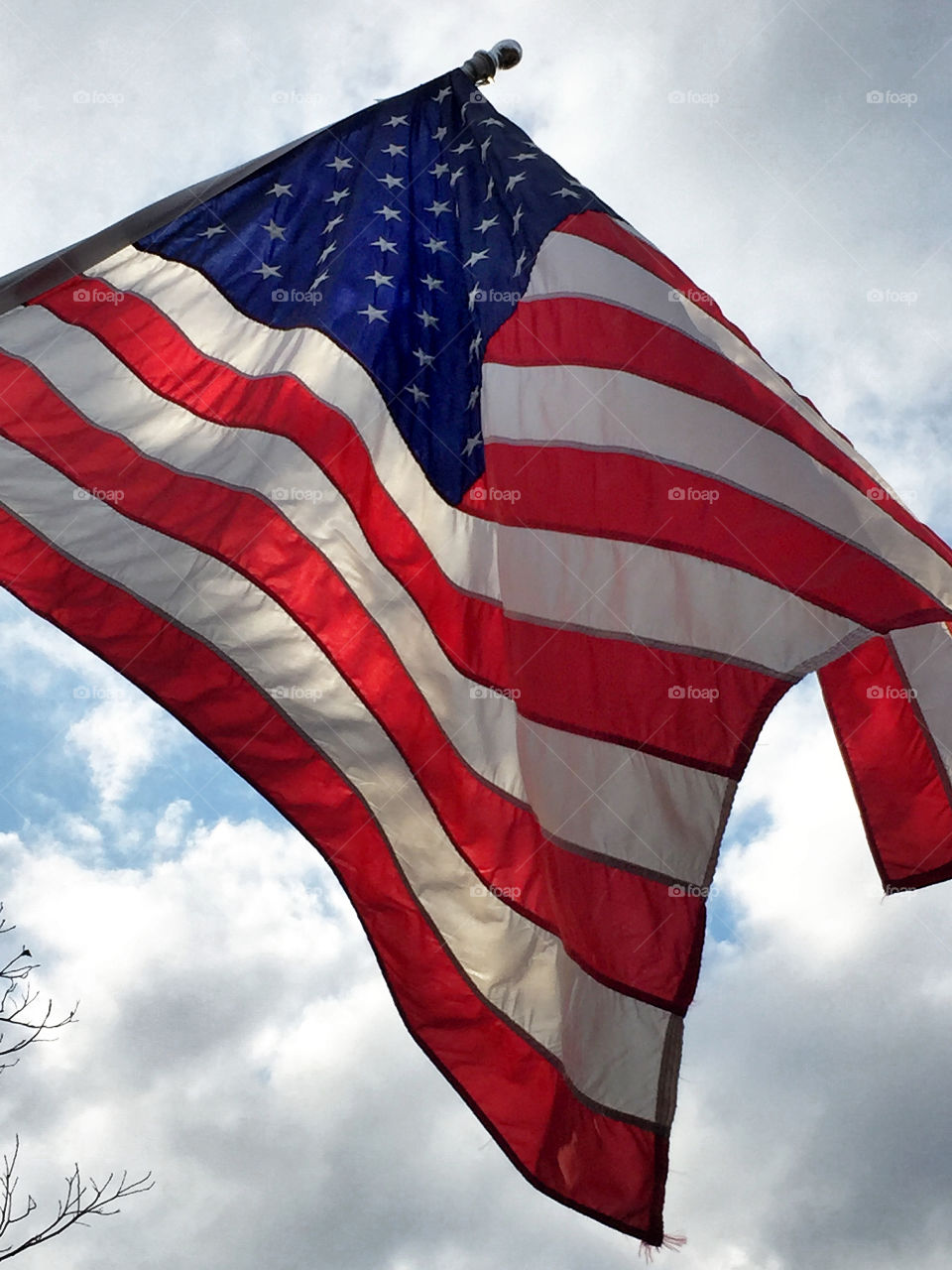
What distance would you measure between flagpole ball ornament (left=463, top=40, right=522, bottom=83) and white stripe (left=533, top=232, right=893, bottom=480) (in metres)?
2.36

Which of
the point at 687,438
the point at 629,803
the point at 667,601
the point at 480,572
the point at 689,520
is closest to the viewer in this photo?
the point at 629,803

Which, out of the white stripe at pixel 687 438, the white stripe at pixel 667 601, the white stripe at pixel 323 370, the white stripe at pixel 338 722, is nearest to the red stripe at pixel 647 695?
the white stripe at pixel 667 601

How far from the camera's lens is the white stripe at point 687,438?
674 centimetres

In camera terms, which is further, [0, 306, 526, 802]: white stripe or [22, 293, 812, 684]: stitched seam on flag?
[0, 306, 526, 802]: white stripe

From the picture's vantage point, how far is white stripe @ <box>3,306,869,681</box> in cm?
647

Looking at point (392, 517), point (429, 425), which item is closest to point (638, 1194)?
point (392, 517)

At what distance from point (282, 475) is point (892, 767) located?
4147 mm

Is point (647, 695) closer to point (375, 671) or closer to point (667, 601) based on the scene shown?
point (667, 601)

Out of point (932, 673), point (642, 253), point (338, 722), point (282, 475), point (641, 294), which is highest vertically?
point (642, 253)

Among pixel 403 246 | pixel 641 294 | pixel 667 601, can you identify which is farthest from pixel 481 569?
pixel 403 246

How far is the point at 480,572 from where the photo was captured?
24.6 ft

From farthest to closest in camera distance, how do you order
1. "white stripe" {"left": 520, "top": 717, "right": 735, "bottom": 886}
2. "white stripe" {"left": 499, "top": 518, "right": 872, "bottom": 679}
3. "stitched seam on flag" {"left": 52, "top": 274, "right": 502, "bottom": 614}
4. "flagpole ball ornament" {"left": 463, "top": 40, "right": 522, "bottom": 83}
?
"flagpole ball ornament" {"left": 463, "top": 40, "right": 522, "bottom": 83}
"stitched seam on flag" {"left": 52, "top": 274, "right": 502, "bottom": 614}
"white stripe" {"left": 499, "top": 518, "right": 872, "bottom": 679}
"white stripe" {"left": 520, "top": 717, "right": 735, "bottom": 886}

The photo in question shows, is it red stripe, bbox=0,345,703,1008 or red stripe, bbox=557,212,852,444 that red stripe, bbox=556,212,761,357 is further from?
red stripe, bbox=0,345,703,1008

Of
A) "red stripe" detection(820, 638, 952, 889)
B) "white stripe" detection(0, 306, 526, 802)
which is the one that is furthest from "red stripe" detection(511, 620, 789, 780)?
"red stripe" detection(820, 638, 952, 889)
